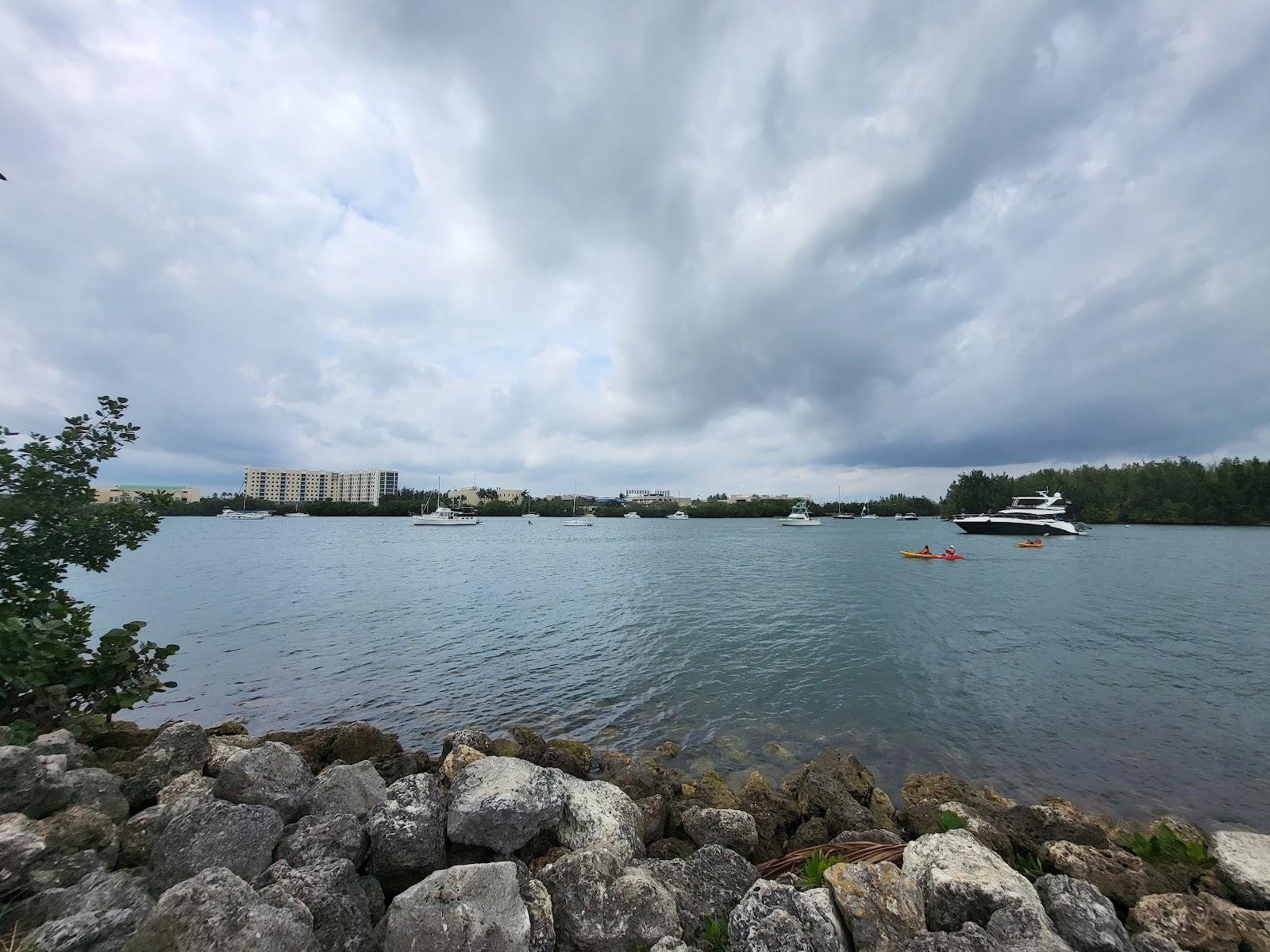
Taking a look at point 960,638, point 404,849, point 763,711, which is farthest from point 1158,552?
point 404,849

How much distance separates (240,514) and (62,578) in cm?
21637

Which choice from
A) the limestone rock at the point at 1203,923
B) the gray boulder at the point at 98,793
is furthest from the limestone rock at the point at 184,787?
the limestone rock at the point at 1203,923

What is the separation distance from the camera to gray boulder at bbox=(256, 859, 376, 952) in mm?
4195

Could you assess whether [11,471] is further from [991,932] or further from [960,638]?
[960,638]

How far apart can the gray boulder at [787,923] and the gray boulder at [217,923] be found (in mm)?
3176

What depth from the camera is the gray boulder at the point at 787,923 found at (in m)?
4.06

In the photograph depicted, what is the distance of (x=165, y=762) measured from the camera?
21.5 feet

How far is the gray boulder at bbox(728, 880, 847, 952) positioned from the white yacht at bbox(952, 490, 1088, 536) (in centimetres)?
10775

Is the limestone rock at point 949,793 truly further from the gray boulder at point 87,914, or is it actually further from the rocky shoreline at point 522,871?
the gray boulder at point 87,914

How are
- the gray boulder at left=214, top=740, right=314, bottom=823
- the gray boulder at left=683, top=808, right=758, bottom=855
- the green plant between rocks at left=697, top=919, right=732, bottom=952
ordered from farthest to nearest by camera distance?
the gray boulder at left=683, top=808, right=758, bottom=855, the gray boulder at left=214, top=740, right=314, bottom=823, the green plant between rocks at left=697, top=919, right=732, bottom=952

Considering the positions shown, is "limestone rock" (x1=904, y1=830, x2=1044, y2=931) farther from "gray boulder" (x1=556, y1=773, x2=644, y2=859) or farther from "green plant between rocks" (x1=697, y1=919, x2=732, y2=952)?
"gray boulder" (x1=556, y1=773, x2=644, y2=859)

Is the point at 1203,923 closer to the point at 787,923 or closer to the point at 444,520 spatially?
the point at 787,923

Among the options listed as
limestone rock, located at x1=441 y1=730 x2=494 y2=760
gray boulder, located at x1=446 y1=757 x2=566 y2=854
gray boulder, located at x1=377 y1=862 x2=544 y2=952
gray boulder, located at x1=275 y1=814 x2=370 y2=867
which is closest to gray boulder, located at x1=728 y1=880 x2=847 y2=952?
gray boulder, located at x1=377 y1=862 x2=544 y2=952

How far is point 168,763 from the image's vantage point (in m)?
6.57
